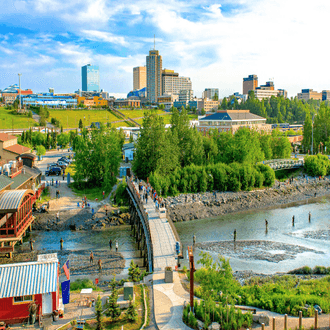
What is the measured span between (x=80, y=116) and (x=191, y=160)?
10069 cm

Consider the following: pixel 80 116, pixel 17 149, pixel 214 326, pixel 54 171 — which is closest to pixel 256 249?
pixel 214 326

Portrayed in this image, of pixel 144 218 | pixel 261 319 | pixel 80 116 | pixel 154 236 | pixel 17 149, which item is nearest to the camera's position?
pixel 261 319

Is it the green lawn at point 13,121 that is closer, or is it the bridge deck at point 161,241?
the bridge deck at point 161,241

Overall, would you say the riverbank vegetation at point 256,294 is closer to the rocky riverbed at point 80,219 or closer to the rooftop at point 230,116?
the rocky riverbed at point 80,219

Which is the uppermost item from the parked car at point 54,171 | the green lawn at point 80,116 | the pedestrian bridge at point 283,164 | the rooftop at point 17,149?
the green lawn at point 80,116

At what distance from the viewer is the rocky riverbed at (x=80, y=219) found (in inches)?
1565

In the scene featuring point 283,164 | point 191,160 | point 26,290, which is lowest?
point 26,290

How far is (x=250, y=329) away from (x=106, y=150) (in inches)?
1693

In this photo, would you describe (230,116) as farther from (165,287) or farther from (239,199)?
(165,287)

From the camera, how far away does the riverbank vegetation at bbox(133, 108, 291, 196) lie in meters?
52.6

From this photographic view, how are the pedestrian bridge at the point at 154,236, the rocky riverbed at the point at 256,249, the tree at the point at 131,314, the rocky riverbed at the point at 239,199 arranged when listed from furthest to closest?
the rocky riverbed at the point at 239,199, the rocky riverbed at the point at 256,249, the pedestrian bridge at the point at 154,236, the tree at the point at 131,314

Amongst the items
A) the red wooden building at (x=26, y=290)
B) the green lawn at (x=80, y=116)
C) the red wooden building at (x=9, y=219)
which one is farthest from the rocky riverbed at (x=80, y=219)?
the green lawn at (x=80, y=116)

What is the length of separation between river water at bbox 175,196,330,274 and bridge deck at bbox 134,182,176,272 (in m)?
2.91

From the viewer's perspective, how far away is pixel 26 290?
1644 cm
